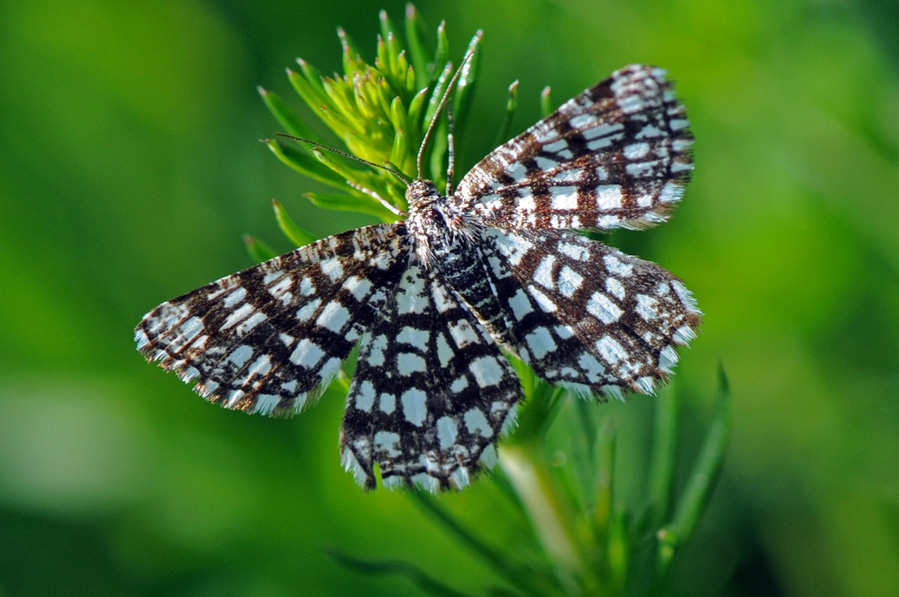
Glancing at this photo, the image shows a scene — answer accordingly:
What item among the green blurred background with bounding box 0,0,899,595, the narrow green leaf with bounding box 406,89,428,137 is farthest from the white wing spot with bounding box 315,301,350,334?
the green blurred background with bounding box 0,0,899,595

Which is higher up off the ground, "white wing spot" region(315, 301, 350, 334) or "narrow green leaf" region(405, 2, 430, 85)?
"narrow green leaf" region(405, 2, 430, 85)

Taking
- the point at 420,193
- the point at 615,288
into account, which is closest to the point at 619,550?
the point at 615,288

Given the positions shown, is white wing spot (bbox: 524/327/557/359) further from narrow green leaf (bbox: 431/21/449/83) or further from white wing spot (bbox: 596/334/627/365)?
narrow green leaf (bbox: 431/21/449/83)

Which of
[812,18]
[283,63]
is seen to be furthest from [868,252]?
[283,63]

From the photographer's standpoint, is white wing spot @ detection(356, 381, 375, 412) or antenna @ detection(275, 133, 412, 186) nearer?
antenna @ detection(275, 133, 412, 186)

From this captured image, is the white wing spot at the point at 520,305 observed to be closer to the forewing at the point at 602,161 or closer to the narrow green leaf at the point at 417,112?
the forewing at the point at 602,161

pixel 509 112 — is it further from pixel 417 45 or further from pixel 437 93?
pixel 417 45

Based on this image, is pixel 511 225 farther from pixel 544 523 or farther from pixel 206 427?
pixel 206 427
